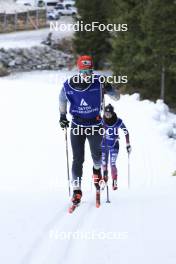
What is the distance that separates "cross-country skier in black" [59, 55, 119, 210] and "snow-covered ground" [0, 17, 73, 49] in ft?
146

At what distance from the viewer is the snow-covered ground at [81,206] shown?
22.6 feet

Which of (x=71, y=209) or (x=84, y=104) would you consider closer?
(x=84, y=104)

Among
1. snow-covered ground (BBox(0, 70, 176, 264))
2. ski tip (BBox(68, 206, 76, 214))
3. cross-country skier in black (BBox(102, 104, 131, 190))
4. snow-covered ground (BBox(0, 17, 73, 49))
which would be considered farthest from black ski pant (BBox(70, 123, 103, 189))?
snow-covered ground (BBox(0, 17, 73, 49))

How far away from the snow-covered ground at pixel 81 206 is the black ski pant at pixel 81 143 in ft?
2.07

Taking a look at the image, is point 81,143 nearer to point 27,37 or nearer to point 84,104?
point 84,104

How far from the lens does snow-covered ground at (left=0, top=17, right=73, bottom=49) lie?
53.6 metres

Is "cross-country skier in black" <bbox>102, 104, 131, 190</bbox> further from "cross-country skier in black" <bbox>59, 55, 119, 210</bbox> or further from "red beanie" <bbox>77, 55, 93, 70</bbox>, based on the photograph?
"red beanie" <bbox>77, 55, 93, 70</bbox>

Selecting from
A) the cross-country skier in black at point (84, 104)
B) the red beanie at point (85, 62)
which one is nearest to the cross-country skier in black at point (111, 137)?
the cross-country skier in black at point (84, 104)

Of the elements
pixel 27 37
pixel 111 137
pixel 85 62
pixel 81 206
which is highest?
pixel 27 37

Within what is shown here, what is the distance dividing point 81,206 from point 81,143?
113 centimetres

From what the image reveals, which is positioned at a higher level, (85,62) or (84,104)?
(85,62)

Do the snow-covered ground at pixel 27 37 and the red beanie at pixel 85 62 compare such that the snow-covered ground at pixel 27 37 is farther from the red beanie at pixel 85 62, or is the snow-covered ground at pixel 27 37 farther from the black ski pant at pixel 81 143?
the red beanie at pixel 85 62

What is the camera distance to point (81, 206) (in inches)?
354

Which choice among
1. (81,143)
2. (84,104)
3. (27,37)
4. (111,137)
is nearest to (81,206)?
(81,143)
